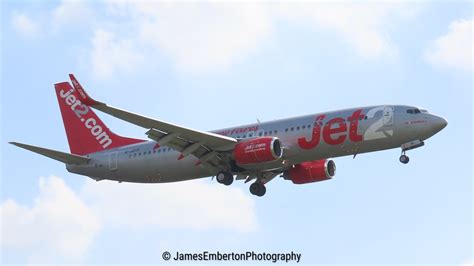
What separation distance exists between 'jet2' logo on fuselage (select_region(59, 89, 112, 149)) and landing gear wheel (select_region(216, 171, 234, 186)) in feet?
28.8

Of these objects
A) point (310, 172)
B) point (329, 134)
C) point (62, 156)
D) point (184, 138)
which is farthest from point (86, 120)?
point (329, 134)

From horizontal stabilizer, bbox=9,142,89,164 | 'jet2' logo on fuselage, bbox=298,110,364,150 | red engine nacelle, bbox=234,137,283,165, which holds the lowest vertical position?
red engine nacelle, bbox=234,137,283,165

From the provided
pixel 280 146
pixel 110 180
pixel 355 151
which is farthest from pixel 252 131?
pixel 110 180

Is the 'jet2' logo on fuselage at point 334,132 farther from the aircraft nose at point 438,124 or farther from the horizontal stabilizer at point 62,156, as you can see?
the horizontal stabilizer at point 62,156

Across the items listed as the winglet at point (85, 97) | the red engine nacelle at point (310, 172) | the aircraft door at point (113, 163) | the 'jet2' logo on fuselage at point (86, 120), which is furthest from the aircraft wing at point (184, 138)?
the 'jet2' logo on fuselage at point (86, 120)

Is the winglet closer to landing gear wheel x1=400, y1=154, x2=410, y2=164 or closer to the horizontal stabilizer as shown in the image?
the horizontal stabilizer

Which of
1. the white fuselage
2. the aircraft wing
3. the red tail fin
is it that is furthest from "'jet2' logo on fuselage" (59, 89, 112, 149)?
the aircraft wing

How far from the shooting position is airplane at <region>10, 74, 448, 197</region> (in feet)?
145

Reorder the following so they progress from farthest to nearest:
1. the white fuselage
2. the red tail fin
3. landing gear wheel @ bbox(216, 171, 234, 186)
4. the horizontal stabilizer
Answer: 1. the red tail fin
2. the horizontal stabilizer
3. landing gear wheel @ bbox(216, 171, 234, 186)
4. the white fuselage

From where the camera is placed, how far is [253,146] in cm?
4519

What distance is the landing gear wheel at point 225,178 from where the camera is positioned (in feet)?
154

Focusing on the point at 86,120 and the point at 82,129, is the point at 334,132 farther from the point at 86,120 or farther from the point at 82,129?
the point at 86,120

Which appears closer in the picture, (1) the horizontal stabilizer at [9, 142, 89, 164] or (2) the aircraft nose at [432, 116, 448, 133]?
(2) the aircraft nose at [432, 116, 448, 133]

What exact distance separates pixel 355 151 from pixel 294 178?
6.27 m
